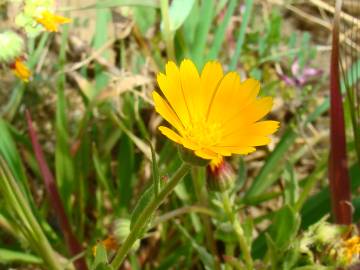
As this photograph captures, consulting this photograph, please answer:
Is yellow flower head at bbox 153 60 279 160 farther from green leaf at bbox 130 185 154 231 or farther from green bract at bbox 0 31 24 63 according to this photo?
green bract at bbox 0 31 24 63

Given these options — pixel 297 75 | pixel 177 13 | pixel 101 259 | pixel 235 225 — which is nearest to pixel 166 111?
pixel 101 259

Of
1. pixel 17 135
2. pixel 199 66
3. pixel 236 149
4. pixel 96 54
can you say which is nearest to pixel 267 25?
pixel 199 66

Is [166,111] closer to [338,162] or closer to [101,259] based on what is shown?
[101,259]

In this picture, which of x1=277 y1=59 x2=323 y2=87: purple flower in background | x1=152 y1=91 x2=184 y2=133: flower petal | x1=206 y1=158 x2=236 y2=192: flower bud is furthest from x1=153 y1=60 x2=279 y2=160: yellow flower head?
x1=277 y1=59 x2=323 y2=87: purple flower in background

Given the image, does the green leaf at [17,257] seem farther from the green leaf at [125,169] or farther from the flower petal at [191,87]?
the flower petal at [191,87]

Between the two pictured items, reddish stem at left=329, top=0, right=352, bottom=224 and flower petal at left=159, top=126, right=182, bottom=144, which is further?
reddish stem at left=329, top=0, right=352, bottom=224
